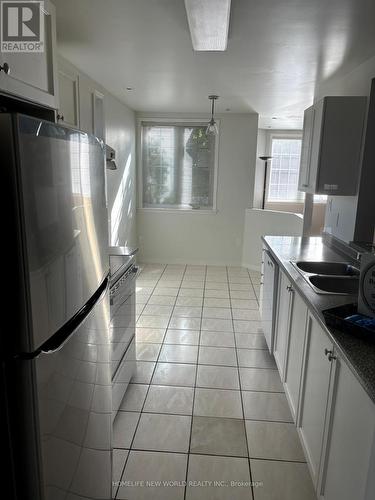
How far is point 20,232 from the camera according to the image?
0.89 m

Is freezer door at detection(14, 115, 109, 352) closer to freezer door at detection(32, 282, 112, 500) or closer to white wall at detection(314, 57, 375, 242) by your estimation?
freezer door at detection(32, 282, 112, 500)

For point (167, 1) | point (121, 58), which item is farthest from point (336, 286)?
point (121, 58)

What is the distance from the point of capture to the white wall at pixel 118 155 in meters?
3.40

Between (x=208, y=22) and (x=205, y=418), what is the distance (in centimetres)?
230

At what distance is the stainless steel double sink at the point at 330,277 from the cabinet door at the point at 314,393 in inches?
12.3

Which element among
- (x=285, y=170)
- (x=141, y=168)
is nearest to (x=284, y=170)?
(x=285, y=170)

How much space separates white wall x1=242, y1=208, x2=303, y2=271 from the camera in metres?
5.36

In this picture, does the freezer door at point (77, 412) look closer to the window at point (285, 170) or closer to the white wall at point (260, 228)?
the white wall at point (260, 228)

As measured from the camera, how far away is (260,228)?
5.73 m

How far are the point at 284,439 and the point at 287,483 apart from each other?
0.32 m

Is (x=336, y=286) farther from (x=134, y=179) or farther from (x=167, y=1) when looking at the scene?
(x=134, y=179)

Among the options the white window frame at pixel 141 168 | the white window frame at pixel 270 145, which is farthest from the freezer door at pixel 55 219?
the white window frame at pixel 270 145

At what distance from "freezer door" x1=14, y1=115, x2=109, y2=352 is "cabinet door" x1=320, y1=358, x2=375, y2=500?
3.29 ft

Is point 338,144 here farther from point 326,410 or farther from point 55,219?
point 55,219
